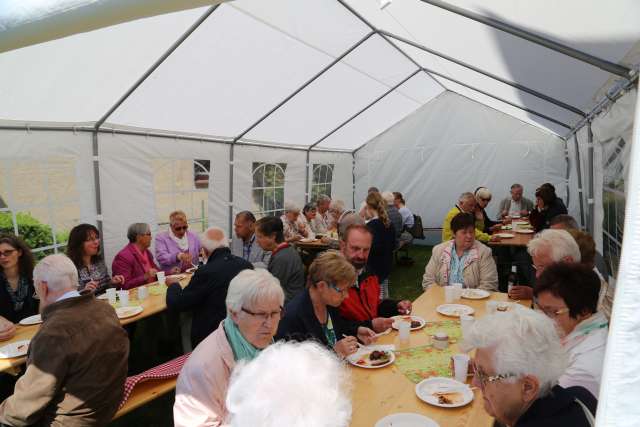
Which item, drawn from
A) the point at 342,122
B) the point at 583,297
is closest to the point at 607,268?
the point at 583,297

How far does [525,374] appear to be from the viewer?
1.48 m

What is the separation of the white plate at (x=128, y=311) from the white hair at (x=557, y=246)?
3.22 metres

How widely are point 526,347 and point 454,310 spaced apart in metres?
1.92

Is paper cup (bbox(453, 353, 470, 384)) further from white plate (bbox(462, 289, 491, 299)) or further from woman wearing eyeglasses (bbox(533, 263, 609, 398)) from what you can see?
white plate (bbox(462, 289, 491, 299))

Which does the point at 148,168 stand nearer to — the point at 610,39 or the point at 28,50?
the point at 28,50

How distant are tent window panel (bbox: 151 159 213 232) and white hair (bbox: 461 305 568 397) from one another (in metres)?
5.42

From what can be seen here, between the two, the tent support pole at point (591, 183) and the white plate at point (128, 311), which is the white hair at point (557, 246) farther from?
the white plate at point (128, 311)

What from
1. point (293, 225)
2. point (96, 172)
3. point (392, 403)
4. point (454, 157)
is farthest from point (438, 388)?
point (454, 157)

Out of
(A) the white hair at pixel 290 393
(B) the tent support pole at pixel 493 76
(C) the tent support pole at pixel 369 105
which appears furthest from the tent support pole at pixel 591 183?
(A) the white hair at pixel 290 393

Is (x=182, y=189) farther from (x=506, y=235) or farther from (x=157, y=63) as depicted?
(x=506, y=235)

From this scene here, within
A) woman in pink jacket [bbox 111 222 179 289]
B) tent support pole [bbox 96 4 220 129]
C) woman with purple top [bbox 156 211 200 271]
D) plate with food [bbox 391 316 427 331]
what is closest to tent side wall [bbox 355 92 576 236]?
woman with purple top [bbox 156 211 200 271]

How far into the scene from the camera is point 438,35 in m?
A: 4.83

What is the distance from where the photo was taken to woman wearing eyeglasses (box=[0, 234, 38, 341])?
3594mm

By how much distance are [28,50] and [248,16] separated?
2.10 metres
